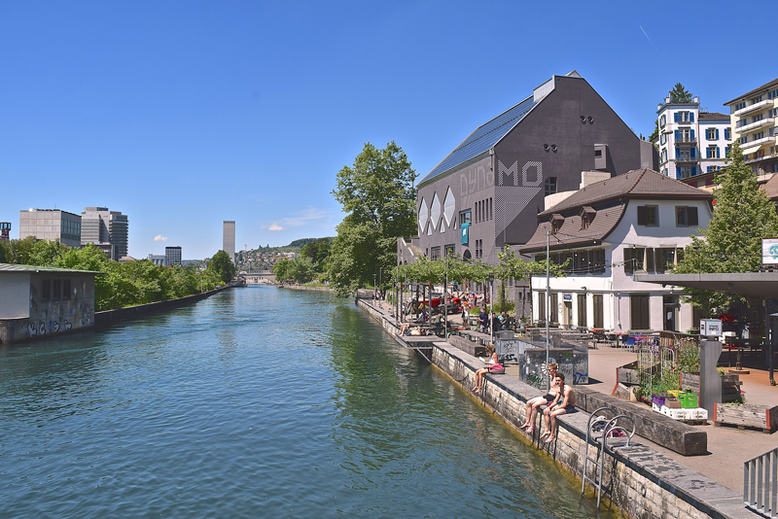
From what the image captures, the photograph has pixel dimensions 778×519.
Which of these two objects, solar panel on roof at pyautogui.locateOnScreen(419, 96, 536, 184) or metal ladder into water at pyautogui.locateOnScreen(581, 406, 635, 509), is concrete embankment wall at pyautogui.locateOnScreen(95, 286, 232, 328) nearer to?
solar panel on roof at pyautogui.locateOnScreen(419, 96, 536, 184)

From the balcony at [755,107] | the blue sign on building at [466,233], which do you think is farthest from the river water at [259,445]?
the balcony at [755,107]

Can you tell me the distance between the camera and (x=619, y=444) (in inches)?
463

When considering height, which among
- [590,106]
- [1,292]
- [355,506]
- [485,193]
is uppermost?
[590,106]

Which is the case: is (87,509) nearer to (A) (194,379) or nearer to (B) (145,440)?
(B) (145,440)

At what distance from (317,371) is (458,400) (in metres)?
9.98

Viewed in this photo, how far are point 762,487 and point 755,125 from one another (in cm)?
7717

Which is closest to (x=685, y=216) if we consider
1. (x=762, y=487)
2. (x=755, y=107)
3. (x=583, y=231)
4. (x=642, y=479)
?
(x=583, y=231)

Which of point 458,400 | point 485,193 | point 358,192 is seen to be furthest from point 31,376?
point 358,192

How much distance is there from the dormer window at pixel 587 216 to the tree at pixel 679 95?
64761mm

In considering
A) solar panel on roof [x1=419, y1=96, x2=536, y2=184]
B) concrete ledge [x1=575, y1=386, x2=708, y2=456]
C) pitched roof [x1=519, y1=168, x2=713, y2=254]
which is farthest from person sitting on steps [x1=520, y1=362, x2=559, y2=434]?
solar panel on roof [x1=419, y1=96, x2=536, y2=184]

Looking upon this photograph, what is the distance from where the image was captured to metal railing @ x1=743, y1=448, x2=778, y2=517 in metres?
7.96

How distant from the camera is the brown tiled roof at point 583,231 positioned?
33.3m

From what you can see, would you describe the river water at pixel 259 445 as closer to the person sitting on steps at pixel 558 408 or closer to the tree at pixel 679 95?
the person sitting on steps at pixel 558 408

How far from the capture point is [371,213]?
8050 cm
